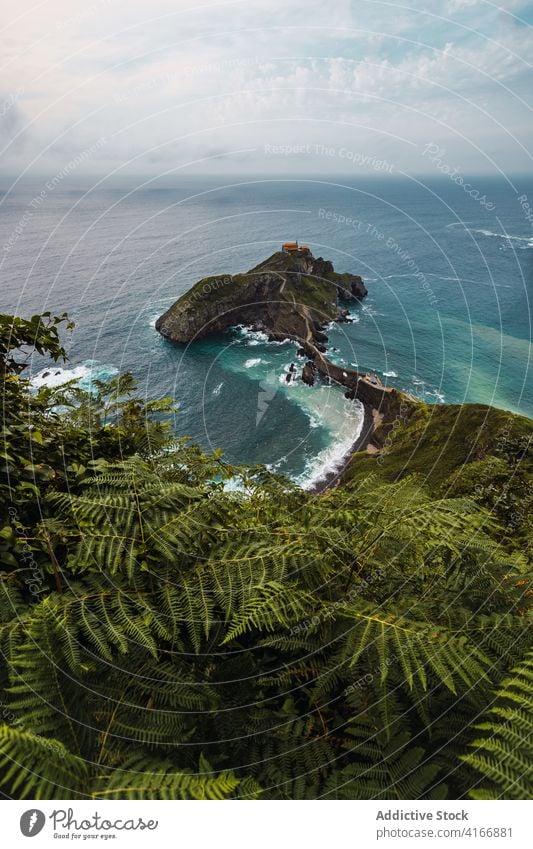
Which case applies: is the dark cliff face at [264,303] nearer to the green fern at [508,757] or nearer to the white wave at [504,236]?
the green fern at [508,757]

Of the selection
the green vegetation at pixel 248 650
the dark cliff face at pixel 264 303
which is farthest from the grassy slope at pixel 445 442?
the dark cliff face at pixel 264 303

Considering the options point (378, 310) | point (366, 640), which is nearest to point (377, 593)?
point (366, 640)

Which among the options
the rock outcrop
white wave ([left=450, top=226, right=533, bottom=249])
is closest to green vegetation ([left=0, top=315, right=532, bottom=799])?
the rock outcrop

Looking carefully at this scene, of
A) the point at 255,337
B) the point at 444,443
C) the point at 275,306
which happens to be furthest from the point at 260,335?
the point at 444,443

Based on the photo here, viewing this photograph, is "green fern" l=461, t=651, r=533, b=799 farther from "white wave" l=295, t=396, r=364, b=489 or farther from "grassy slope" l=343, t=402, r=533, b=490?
"white wave" l=295, t=396, r=364, b=489

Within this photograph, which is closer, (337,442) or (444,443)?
(444,443)

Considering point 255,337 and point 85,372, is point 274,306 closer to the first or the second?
point 255,337

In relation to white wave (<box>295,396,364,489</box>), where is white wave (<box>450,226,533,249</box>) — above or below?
above
